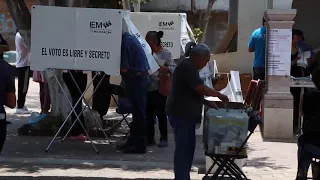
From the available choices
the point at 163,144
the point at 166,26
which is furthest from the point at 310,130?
the point at 166,26

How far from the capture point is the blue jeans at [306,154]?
Answer: 6395 millimetres

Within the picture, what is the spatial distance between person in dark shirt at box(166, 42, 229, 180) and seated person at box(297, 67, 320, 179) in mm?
830

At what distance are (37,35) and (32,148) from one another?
1706mm

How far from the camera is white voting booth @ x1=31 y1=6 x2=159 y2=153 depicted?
855cm

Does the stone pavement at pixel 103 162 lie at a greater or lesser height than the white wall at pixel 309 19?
lesser

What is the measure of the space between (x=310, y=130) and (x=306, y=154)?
0.81 feet

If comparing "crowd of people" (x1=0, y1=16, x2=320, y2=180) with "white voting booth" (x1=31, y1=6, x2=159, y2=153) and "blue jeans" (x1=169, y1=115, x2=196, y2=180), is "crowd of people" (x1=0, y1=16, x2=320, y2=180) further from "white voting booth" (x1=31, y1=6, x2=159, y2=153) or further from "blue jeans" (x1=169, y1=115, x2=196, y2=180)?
"white voting booth" (x1=31, y1=6, x2=159, y2=153)

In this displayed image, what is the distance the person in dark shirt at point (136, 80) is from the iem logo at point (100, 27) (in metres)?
0.27

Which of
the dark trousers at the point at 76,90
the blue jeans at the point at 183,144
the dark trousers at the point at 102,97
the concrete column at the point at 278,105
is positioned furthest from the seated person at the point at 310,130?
the dark trousers at the point at 102,97

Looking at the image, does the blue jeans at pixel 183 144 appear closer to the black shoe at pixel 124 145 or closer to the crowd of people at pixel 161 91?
the crowd of people at pixel 161 91

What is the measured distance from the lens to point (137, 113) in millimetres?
8836

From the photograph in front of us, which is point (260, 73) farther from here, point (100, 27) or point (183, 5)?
point (183, 5)

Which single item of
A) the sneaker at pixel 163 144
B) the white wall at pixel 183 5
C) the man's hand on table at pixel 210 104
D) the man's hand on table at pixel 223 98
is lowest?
the sneaker at pixel 163 144

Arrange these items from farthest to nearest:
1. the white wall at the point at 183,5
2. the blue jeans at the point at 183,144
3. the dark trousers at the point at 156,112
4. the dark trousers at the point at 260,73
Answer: the white wall at the point at 183,5 → the dark trousers at the point at 260,73 → the dark trousers at the point at 156,112 → the blue jeans at the point at 183,144
